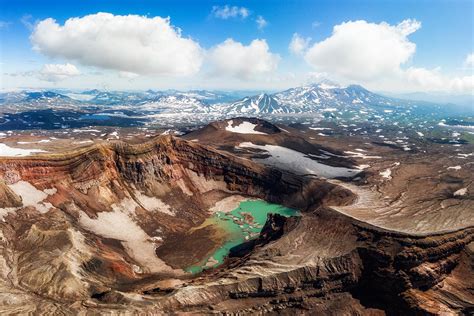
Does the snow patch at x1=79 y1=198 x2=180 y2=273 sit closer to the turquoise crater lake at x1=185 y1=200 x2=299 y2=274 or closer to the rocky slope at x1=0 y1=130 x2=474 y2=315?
the rocky slope at x1=0 y1=130 x2=474 y2=315

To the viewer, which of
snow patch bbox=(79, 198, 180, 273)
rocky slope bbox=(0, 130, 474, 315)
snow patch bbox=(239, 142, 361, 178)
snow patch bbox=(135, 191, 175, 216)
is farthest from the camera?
snow patch bbox=(239, 142, 361, 178)

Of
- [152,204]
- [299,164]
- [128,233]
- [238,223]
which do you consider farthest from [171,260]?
[299,164]

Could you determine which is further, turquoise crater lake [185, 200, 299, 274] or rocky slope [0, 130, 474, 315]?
turquoise crater lake [185, 200, 299, 274]

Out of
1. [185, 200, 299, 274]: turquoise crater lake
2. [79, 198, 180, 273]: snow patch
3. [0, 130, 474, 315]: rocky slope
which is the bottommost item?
[185, 200, 299, 274]: turquoise crater lake

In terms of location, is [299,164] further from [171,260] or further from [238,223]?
[171,260]

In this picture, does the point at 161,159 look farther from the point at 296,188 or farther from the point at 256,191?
the point at 296,188

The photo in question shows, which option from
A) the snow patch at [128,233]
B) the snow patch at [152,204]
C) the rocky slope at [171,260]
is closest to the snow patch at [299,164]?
the snow patch at [152,204]

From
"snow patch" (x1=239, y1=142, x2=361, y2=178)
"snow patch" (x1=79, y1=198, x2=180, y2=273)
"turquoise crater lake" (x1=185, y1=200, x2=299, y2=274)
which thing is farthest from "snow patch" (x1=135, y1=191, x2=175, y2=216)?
"snow patch" (x1=239, y1=142, x2=361, y2=178)

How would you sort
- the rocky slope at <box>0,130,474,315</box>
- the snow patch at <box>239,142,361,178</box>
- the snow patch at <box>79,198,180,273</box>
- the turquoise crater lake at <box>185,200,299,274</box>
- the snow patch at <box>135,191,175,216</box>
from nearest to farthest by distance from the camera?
the rocky slope at <box>0,130,474,315</box>, the snow patch at <box>79,198,180,273</box>, the turquoise crater lake at <box>185,200,299,274</box>, the snow patch at <box>135,191,175,216</box>, the snow patch at <box>239,142,361,178</box>
